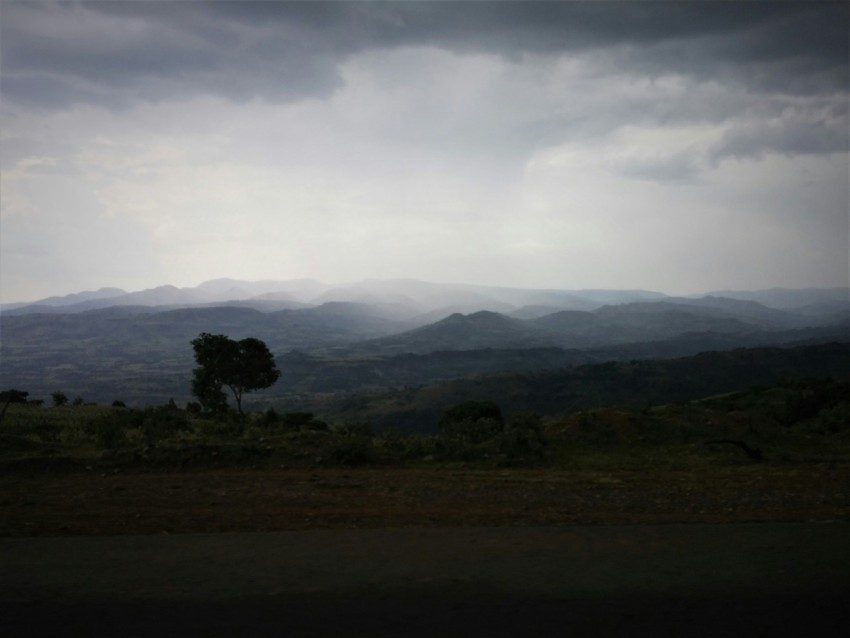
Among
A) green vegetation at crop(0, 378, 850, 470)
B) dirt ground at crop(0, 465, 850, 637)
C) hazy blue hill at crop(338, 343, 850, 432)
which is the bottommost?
hazy blue hill at crop(338, 343, 850, 432)

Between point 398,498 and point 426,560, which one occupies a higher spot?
point 426,560

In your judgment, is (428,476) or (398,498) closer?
(398,498)

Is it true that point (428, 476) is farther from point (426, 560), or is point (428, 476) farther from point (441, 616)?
point (441, 616)

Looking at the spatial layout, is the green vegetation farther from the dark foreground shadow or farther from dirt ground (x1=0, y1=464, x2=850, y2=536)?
the dark foreground shadow

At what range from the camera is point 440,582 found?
5.29m

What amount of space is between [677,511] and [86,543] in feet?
21.4

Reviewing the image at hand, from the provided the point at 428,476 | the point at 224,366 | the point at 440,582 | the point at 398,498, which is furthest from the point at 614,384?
the point at 440,582

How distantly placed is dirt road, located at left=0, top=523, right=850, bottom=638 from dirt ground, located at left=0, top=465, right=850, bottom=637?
0.07ft

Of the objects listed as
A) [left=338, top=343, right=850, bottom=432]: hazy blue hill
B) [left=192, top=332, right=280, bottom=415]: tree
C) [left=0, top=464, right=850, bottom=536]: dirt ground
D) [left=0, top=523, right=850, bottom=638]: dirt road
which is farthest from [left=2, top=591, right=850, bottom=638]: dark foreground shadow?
[left=338, top=343, right=850, bottom=432]: hazy blue hill

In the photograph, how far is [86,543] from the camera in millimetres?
6348

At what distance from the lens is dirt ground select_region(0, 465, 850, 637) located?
4594 mm

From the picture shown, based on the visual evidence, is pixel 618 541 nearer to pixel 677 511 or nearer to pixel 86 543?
pixel 677 511

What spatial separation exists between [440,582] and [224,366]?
30.3 metres

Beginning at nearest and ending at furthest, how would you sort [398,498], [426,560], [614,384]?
1. [426,560]
2. [398,498]
3. [614,384]
